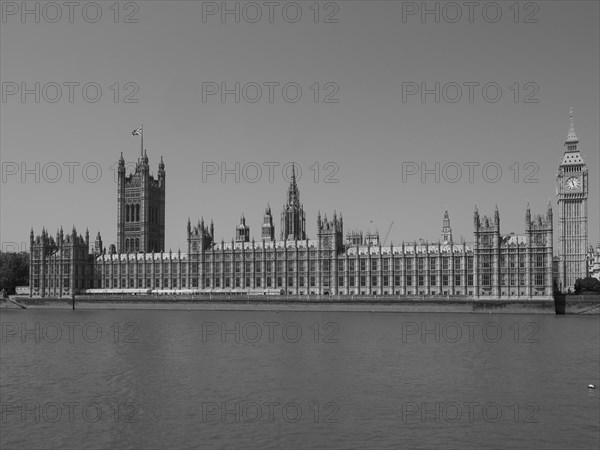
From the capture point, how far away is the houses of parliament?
11712 centimetres

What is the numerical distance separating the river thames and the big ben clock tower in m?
83.2

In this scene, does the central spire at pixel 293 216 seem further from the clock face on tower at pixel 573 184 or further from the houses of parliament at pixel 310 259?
the clock face on tower at pixel 573 184

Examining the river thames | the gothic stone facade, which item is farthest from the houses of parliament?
the river thames

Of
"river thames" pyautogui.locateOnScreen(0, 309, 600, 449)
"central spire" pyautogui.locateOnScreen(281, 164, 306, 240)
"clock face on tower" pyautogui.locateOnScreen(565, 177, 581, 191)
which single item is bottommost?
"river thames" pyautogui.locateOnScreen(0, 309, 600, 449)

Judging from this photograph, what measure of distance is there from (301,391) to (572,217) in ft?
416

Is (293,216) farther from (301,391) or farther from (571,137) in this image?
(301,391)

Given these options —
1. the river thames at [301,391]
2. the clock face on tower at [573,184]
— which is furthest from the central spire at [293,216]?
the river thames at [301,391]

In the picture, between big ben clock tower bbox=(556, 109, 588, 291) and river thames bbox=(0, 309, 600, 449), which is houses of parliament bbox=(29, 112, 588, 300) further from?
river thames bbox=(0, 309, 600, 449)

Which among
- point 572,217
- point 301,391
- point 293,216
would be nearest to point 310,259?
point 293,216

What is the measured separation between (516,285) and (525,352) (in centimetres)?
6137

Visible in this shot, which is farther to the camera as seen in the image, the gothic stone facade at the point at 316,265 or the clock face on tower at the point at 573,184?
the clock face on tower at the point at 573,184

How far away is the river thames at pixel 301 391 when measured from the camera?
30.9 m

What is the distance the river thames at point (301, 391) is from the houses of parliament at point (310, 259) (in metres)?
46.5

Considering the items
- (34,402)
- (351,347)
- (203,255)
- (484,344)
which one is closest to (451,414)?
(34,402)
